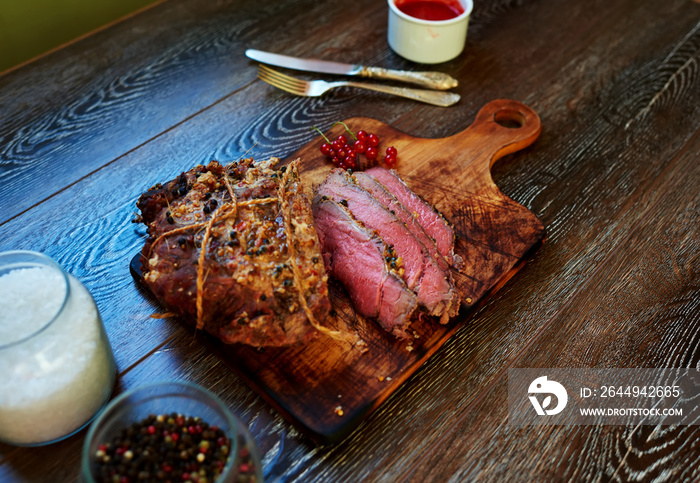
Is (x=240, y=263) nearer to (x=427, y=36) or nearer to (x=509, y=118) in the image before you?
(x=509, y=118)

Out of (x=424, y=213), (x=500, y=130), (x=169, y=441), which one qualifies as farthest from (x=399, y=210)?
(x=169, y=441)

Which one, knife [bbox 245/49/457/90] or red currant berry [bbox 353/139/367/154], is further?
knife [bbox 245/49/457/90]

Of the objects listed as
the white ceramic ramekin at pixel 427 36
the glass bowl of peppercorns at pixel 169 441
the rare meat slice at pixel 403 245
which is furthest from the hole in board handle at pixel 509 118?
the glass bowl of peppercorns at pixel 169 441

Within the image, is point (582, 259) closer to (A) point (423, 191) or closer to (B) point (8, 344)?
(A) point (423, 191)

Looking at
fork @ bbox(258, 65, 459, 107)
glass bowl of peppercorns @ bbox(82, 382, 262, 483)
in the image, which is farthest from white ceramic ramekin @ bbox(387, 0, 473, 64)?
glass bowl of peppercorns @ bbox(82, 382, 262, 483)

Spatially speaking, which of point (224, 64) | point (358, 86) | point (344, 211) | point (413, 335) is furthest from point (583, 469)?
point (224, 64)

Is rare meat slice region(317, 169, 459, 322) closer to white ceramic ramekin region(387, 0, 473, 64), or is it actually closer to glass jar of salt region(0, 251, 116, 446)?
glass jar of salt region(0, 251, 116, 446)
